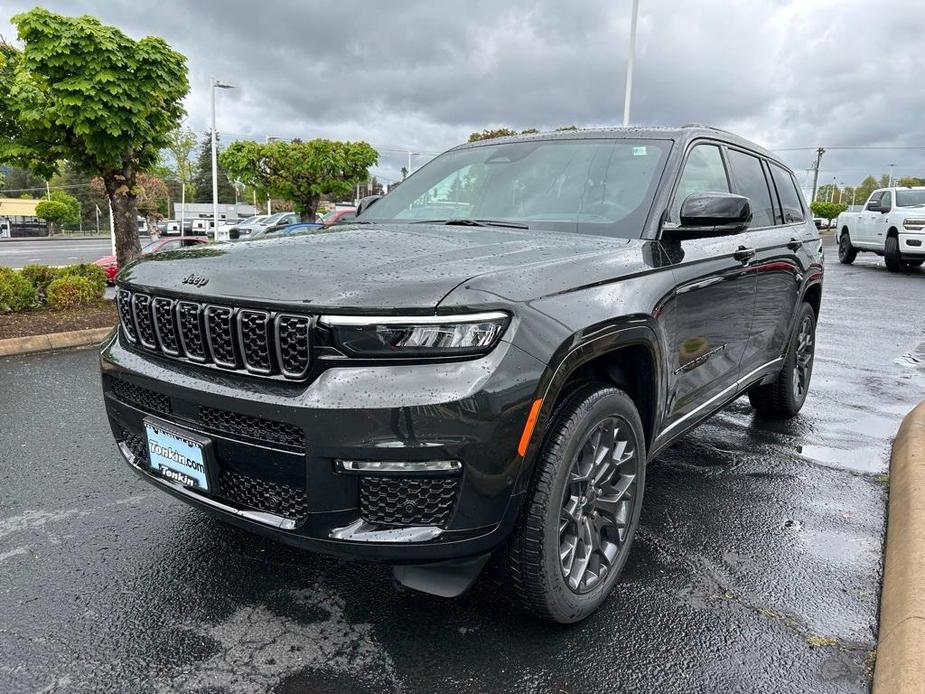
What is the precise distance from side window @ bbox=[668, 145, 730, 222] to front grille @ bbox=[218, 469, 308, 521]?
6.40ft

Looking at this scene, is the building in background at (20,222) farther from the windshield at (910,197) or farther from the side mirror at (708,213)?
the side mirror at (708,213)

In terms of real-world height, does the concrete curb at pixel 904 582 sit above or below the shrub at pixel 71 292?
below

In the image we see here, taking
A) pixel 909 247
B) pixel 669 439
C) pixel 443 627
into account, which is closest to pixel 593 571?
pixel 443 627

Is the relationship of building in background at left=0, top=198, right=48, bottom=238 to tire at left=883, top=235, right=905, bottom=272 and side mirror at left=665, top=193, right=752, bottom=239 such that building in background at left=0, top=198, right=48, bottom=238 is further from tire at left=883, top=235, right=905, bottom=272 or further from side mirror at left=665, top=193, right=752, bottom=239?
side mirror at left=665, top=193, right=752, bottom=239

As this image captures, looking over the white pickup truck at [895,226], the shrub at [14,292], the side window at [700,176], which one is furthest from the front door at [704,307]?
the white pickup truck at [895,226]

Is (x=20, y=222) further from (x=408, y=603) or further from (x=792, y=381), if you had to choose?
(x=408, y=603)

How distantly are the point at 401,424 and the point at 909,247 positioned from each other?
61.1 feet

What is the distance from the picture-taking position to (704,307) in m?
3.12

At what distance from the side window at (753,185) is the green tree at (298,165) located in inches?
910

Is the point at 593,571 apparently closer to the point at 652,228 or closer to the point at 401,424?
the point at 401,424

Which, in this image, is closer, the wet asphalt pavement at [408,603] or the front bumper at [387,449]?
the front bumper at [387,449]

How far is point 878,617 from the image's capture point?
2613mm

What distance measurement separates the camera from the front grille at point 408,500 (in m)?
1.96

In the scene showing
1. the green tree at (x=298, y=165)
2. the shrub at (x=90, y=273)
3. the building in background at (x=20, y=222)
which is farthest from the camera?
the building in background at (x=20, y=222)
